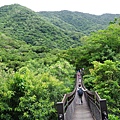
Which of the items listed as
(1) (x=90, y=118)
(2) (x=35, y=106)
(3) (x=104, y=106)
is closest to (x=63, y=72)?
(2) (x=35, y=106)

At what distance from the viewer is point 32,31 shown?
73688 millimetres

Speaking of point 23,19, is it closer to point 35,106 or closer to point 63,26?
Result: point 63,26

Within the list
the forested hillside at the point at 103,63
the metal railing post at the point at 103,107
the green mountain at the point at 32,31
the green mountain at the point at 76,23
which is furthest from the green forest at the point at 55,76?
the green mountain at the point at 76,23

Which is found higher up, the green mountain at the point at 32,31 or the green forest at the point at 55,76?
the green mountain at the point at 32,31

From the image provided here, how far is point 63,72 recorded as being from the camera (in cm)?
2030

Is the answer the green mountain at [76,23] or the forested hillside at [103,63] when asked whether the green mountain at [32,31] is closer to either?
the green mountain at [76,23]

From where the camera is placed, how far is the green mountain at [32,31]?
65.2 meters

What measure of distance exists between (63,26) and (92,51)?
248ft

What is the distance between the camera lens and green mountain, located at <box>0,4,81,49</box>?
214ft

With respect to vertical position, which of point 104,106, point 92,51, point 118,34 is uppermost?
point 118,34

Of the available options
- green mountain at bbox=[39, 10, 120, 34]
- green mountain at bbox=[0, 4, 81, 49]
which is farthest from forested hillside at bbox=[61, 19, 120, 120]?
green mountain at bbox=[39, 10, 120, 34]

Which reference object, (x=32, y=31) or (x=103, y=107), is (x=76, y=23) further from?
(x=103, y=107)

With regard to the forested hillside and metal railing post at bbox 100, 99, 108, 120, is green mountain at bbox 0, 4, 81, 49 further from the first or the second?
metal railing post at bbox 100, 99, 108, 120

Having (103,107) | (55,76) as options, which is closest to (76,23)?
(55,76)
